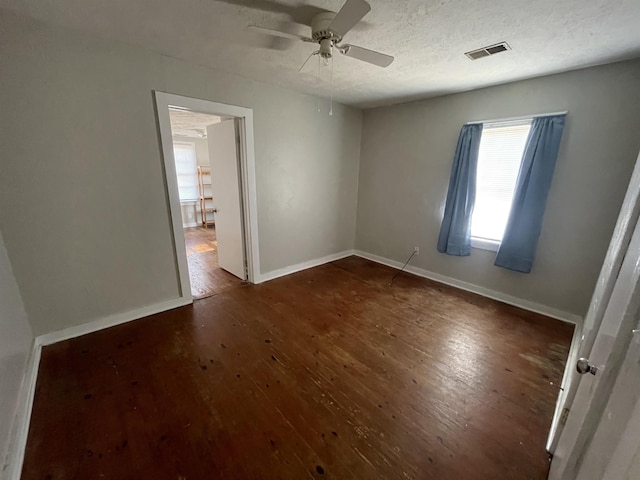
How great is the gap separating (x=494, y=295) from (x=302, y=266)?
2593mm

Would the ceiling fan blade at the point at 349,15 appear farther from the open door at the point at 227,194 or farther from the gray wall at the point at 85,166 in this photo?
the open door at the point at 227,194

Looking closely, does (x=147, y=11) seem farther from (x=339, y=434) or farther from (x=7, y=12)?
(x=339, y=434)

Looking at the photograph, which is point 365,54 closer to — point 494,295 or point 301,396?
point 301,396

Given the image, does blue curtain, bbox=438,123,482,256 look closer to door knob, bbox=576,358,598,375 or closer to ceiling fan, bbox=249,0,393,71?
ceiling fan, bbox=249,0,393,71

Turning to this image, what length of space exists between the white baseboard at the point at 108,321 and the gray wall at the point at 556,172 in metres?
3.20

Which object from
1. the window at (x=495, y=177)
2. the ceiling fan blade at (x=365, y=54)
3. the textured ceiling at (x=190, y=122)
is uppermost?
the textured ceiling at (x=190, y=122)

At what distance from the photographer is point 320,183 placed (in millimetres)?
3947

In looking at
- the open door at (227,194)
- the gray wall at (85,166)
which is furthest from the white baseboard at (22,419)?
the open door at (227,194)

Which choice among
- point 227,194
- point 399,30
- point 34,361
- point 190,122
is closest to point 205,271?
point 227,194

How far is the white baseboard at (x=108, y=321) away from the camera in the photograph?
7.14 ft

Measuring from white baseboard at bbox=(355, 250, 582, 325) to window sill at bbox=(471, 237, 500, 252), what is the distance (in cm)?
52

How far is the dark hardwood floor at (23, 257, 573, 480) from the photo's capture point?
134cm

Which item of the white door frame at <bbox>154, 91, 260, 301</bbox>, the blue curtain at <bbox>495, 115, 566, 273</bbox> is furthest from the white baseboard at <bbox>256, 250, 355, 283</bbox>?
the blue curtain at <bbox>495, 115, 566, 273</bbox>

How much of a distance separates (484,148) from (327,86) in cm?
204
